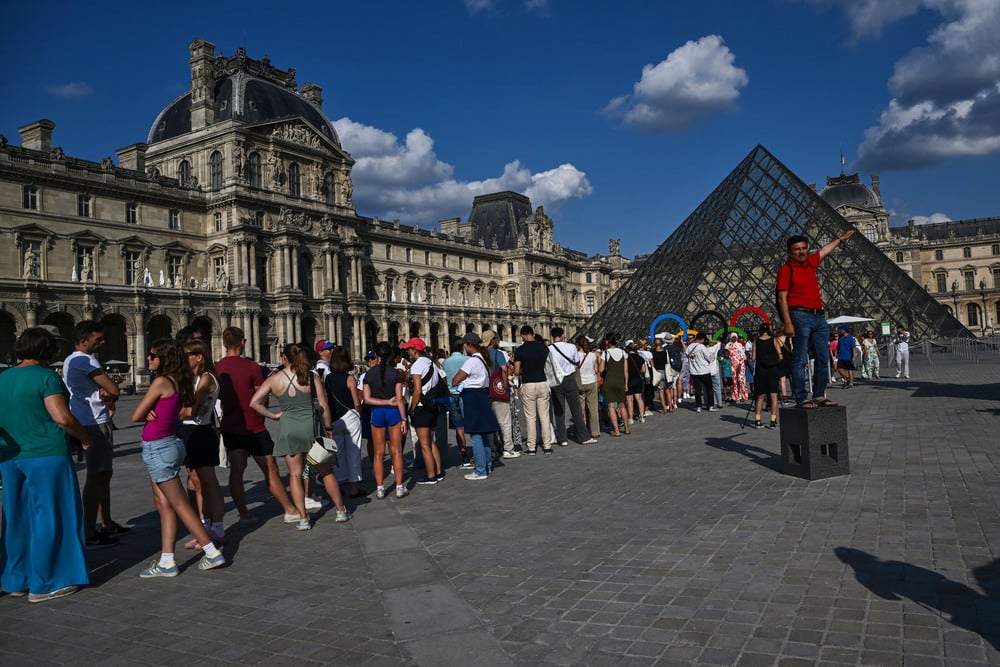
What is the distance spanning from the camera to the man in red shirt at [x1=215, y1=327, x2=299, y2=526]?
6.45 meters

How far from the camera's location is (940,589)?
3.69 meters

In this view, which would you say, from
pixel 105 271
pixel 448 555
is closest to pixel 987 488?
pixel 448 555

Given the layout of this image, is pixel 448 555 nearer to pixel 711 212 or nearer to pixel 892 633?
pixel 892 633

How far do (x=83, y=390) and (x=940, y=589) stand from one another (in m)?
6.60

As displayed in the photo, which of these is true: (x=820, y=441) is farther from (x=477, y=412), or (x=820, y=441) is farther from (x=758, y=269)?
(x=758, y=269)

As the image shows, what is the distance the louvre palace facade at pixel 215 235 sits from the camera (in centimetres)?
3384

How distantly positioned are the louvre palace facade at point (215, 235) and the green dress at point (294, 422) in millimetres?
30803

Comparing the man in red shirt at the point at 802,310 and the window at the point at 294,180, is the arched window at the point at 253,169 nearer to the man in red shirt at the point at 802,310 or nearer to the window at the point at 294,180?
the window at the point at 294,180

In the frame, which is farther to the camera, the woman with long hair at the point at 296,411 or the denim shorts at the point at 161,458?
the woman with long hair at the point at 296,411

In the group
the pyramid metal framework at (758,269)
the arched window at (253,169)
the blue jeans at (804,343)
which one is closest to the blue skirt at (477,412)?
the blue jeans at (804,343)

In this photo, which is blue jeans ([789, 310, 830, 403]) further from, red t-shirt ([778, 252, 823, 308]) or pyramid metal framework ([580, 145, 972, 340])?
pyramid metal framework ([580, 145, 972, 340])

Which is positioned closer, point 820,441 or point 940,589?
point 940,589

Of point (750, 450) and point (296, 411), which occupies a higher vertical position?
point (296, 411)

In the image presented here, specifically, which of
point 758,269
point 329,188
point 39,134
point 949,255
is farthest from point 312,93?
point 949,255
